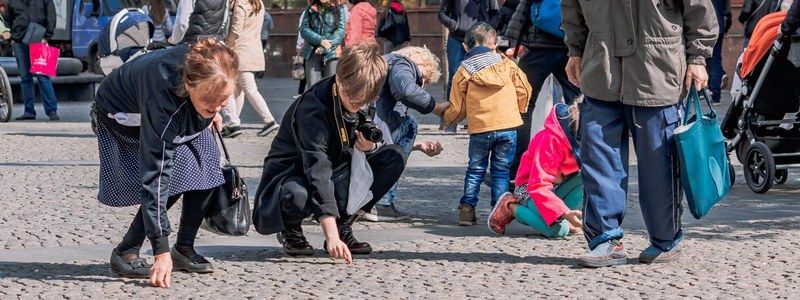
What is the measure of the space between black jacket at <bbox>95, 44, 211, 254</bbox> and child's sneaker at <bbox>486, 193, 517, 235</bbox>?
1.89 metres

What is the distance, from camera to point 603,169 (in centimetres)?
→ 621

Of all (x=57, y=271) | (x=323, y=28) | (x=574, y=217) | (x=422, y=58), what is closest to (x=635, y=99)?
(x=574, y=217)

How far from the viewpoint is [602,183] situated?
6199 millimetres

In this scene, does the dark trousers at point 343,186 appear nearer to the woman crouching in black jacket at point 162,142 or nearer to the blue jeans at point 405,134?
the woman crouching in black jacket at point 162,142

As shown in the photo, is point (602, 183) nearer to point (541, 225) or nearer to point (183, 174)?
point (541, 225)

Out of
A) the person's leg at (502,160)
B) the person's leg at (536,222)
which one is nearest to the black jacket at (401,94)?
the person's leg at (502,160)

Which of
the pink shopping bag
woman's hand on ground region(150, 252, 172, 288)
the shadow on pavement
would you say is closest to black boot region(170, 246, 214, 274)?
the shadow on pavement

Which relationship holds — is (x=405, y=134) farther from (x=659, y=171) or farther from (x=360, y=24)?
(x=360, y=24)

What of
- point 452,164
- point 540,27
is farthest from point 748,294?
point 452,164

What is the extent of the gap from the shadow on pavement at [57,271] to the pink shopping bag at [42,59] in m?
10.3

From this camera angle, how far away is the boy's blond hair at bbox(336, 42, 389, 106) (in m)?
6.13

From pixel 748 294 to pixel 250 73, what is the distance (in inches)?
341

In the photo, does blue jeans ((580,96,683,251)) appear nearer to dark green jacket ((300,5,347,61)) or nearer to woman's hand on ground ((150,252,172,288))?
woman's hand on ground ((150,252,172,288))

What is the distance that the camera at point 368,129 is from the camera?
6324 mm
